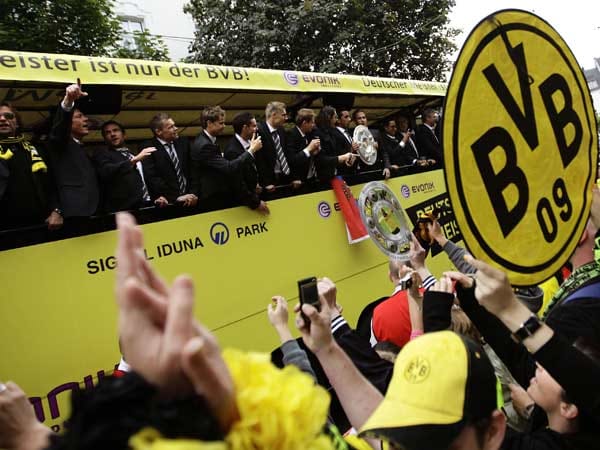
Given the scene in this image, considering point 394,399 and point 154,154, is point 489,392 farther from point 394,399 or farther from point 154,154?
point 154,154

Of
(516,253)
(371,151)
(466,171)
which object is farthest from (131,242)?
(371,151)

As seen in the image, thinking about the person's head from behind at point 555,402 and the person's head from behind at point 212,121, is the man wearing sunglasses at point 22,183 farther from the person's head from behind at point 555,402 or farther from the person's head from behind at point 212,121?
the person's head from behind at point 555,402

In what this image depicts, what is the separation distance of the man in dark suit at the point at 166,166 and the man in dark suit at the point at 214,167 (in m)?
0.14

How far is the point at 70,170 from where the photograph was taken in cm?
361

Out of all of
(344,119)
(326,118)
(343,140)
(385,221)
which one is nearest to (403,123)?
(344,119)

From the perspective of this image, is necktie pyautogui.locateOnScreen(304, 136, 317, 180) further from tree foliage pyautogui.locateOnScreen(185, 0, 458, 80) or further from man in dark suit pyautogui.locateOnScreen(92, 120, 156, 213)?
tree foliage pyautogui.locateOnScreen(185, 0, 458, 80)

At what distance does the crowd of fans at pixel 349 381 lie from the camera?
0.68 meters

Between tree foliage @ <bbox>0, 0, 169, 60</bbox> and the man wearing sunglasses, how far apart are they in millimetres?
7055

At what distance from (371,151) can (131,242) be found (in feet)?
16.1

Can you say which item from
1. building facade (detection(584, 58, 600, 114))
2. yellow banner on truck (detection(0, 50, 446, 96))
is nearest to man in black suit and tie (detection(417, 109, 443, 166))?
yellow banner on truck (detection(0, 50, 446, 96))

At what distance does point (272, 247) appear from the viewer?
4.50 metres

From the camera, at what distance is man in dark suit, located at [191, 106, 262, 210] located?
4.29 meters

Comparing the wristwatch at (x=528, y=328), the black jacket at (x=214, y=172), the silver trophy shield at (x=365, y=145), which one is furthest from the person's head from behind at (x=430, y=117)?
the wristwatch at (x=528, y=328)

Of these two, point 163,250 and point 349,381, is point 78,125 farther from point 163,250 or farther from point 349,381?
point 349,381
